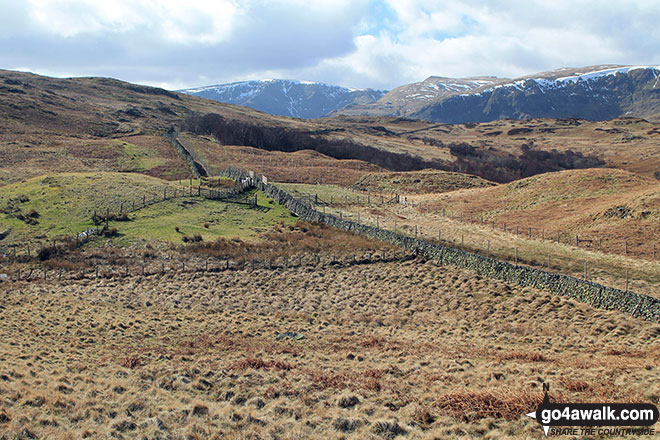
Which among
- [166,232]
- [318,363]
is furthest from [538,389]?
[166,232]

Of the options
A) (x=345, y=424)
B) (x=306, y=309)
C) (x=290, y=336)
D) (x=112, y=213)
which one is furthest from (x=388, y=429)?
(x=112, y=213)

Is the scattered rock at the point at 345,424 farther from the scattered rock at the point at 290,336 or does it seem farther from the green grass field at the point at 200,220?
the green grass field at the point at 200,220

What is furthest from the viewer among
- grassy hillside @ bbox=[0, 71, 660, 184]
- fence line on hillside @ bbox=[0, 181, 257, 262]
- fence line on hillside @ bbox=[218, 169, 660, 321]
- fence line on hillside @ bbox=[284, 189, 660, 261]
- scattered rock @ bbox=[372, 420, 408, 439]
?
grassy hillside @ bbox=[0, 71, 660, 184]

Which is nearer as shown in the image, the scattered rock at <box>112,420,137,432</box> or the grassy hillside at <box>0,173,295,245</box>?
the scattered rock at <box>112,420,137,432</box>

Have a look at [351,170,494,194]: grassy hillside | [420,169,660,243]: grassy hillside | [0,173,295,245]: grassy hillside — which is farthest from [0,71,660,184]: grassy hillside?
[420,169,660,243]: grassy hillside

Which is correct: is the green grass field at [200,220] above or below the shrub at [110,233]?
above

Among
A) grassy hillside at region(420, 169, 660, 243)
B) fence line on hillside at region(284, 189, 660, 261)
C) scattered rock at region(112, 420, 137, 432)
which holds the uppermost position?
grassy hillside at region(420, 169, 660, 243)

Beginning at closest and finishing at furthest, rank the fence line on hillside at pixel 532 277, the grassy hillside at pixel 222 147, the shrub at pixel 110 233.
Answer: the fence line on hillside at pixel 532 277, the shrub at pixel 110 233, the grassy hillside at pixel 222 147

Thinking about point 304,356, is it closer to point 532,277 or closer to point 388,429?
point 388,429

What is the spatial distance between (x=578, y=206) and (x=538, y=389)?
45.3 meters

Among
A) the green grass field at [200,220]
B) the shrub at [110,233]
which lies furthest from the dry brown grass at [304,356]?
the green grass field at [200,220]

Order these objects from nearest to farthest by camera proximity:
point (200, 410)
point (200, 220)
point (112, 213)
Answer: point (200, 410)
point (112, 213)
point (200, 220)

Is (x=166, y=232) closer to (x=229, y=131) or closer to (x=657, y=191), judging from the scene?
(x=657, y=191)

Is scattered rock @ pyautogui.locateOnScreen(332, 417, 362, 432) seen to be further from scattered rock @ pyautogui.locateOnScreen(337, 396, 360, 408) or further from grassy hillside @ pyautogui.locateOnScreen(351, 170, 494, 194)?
grassy hillside @ pyautogui.locateOnScreen(351, 170, 494, 194)
